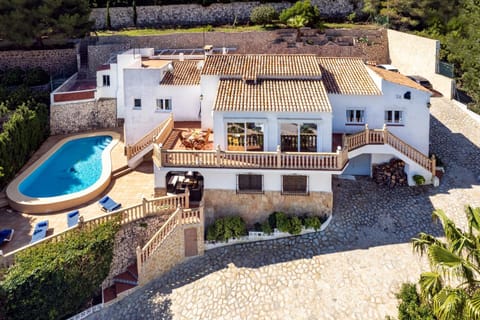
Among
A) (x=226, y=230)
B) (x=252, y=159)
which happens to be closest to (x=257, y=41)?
(x=252, y=159)

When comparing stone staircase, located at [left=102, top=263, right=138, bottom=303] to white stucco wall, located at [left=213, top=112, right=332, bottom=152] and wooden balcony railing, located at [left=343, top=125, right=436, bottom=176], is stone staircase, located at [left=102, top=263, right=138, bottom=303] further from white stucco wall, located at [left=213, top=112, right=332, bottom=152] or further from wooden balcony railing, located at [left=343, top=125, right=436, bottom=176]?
wooden balcony railing, located at [left=343, top=125, right=436, bottom=176]

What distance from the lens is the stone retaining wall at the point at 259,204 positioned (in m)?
20.6

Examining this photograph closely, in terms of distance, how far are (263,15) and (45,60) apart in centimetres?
2313

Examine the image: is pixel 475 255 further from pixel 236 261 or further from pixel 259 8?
pixel 259 8

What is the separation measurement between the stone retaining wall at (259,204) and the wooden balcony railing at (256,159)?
1761 mm

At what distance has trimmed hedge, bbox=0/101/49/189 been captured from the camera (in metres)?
24.5

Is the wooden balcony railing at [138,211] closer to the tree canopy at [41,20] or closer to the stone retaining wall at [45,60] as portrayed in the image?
the stone retaining wall at [45,60]

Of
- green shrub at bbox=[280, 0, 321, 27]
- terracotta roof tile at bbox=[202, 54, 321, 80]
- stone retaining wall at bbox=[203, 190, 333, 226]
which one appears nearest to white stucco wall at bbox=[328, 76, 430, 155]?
terracotta roof tile at bbox=[202, 54, 321, 80]

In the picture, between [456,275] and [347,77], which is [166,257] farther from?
[347,77]

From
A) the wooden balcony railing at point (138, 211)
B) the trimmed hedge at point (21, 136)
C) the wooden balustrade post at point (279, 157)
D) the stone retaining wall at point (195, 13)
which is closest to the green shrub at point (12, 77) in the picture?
the trimmed hedge at point (21, 136)

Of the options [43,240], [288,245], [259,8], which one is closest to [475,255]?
[288,245]

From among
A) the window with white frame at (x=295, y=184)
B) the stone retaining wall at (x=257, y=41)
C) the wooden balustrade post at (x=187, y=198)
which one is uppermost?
the stone retaining wall at (x=257, y=41)

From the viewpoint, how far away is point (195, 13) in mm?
50281

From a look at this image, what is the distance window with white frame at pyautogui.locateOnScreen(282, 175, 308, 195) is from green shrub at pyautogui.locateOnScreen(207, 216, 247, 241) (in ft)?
9.06
